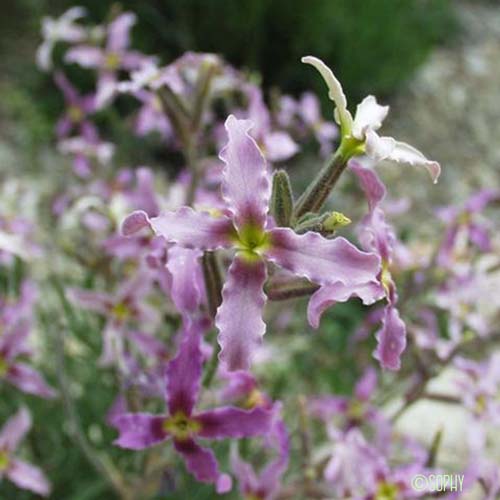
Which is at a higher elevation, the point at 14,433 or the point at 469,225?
the point at 469,225

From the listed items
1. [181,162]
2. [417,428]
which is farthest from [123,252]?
[181,162]

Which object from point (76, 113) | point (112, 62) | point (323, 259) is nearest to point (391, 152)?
point (323, 259)

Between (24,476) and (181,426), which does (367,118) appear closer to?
(181,426)

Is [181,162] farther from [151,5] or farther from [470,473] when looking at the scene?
[470,473]

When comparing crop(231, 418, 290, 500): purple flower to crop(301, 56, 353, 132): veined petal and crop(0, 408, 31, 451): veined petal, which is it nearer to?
crop(0, 408, 31, 451): veined petal

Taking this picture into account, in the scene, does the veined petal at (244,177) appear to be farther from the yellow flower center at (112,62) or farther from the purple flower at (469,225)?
the yellow flower center at (112,62)

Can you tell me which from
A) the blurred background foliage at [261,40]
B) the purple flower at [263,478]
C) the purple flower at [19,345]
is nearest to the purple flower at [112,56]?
the purple flower at [19,345]

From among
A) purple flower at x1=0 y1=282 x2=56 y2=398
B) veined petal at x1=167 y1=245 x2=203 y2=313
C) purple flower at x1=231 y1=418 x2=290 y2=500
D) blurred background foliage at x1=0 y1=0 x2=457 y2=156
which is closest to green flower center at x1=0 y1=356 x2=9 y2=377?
purple flower at x1=0 y1=282 x2=56 y2=398
